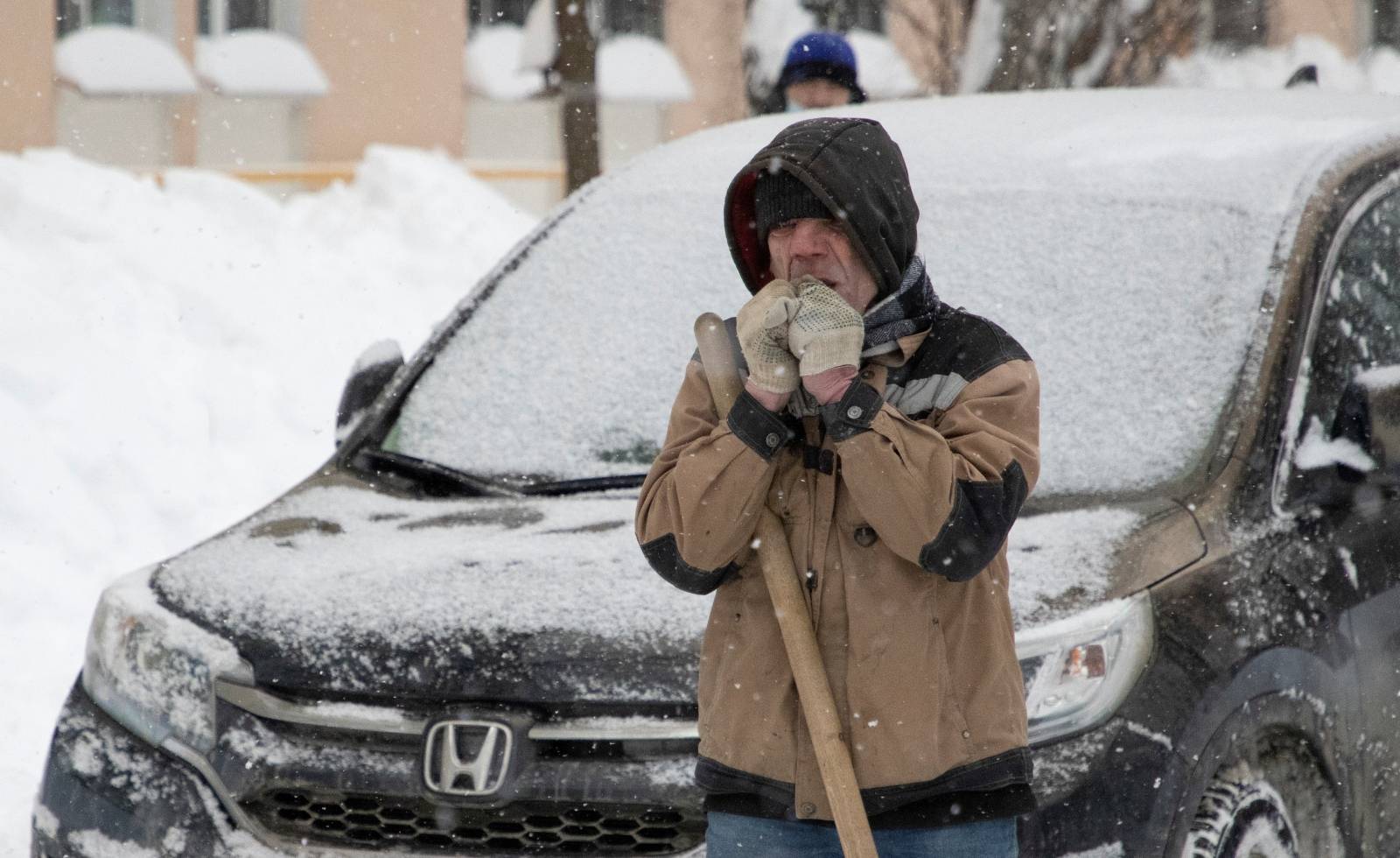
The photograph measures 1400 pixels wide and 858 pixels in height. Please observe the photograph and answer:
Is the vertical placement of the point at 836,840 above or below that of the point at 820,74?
below

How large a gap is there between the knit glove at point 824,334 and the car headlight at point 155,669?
4.04 ft

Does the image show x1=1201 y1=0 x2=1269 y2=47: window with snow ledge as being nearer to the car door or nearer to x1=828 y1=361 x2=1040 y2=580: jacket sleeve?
the car door

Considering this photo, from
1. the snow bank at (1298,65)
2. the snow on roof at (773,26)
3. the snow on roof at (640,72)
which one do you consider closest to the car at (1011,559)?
the snow on roof at (773,26)

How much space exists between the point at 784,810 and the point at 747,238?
73cm

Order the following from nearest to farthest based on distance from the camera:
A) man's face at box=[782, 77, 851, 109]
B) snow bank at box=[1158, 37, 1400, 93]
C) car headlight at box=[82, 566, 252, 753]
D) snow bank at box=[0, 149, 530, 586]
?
1. car headlight at box=[82, 566, 252, 753]
2. man's face at box=[782, 77, 851, 109]
3. snow bank at box=[0, 149, 530, 586]
4. snow bank at box=[1158, 37, 1400, 93]

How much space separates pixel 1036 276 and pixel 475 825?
1.57m

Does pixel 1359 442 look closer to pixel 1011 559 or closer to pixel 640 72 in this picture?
pixel 1011 559

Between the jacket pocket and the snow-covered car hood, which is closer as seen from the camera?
the jacket pocket

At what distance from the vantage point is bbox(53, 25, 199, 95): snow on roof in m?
13.6

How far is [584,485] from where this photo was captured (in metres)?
3.59

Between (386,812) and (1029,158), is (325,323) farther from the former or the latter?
(386,812)

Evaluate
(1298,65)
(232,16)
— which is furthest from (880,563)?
(1298,65)

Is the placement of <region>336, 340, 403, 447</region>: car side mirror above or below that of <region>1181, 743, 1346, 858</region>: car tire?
above

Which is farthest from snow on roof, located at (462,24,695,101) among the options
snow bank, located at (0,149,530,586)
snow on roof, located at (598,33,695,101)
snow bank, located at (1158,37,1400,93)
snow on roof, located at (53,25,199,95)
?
snow bank, located at (1158,37,1400,93)
